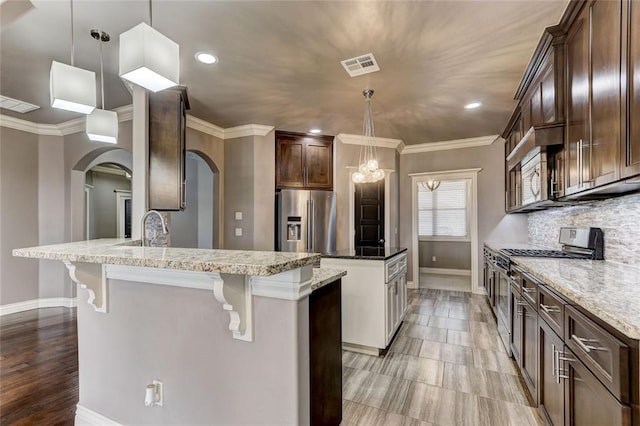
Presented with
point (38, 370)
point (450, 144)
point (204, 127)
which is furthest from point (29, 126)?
point (450, 144)

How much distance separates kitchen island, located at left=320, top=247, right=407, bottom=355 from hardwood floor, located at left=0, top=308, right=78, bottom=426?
2219 mm

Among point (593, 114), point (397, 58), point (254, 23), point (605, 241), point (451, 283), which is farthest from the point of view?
point (451, 283)

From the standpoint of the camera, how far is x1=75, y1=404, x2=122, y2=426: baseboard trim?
1765 mm

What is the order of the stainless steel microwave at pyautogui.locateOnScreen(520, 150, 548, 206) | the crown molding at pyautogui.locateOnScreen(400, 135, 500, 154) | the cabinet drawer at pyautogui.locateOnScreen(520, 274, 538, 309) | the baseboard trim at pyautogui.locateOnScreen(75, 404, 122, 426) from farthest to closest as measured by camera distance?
the crown molding at pyautogui.locateOnScreen(400, 135, 500, 154)
the stainless steel microwave at pyautogui.locateOnScreen(520, 150, 548, 206)
the cabinet drawer at pyautogui.locateOnScreen(520, 274, 538, 309)
the baseboard trim at pyautogui.locateOnScreen(75, 404, 122, 426)

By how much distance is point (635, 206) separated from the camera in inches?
80.4

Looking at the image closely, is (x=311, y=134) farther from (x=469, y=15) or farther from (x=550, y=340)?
(x=550, y=340)

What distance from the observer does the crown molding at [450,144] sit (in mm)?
5262

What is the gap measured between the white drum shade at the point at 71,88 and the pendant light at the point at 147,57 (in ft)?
2.12

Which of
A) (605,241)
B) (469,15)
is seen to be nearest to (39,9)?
(469,15)

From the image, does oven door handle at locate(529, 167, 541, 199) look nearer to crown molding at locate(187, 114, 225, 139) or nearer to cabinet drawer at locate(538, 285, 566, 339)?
cabinet drawer at locate(538, 285, 566, 339)

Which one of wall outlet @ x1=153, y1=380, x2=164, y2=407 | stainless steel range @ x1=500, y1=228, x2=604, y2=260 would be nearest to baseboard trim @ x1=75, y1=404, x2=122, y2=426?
wall outlet @ x1=153, y1=380, x2=164, y2=407

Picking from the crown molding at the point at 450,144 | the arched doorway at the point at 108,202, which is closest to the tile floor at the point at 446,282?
the crown molding at the point at 450,144

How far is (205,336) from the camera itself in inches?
57.2

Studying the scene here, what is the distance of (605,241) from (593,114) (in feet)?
3.78
